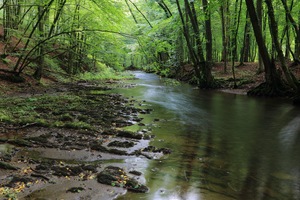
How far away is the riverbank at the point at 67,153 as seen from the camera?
146 inches

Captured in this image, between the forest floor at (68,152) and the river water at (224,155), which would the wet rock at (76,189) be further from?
the river water at (224,155)

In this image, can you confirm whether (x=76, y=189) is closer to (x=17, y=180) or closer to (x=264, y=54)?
(x=17, y=180)

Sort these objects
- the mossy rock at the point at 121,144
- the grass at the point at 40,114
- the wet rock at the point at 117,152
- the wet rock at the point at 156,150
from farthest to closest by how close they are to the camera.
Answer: the grass at the point at 40,114 < the mossy rock at the point at 121,144 < the wet rock at the point at 156,150 < the wet rock at the point at 117,152

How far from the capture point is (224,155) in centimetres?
594

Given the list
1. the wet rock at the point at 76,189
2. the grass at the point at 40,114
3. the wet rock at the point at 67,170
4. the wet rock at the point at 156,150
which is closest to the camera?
the wet rock at the point at 76,189

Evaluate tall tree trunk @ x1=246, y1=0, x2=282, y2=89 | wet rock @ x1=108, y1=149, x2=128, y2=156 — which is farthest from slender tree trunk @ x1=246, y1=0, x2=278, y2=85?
wet rock @ x1=108, y1=149, x2=128, y2=156

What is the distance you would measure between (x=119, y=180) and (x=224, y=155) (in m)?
2.79

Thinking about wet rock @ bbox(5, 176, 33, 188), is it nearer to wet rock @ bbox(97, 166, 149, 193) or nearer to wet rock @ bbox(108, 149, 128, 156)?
wet rock @ bbox(97, 166, 149, 193)

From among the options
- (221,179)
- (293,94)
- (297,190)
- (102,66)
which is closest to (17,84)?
(221,179)

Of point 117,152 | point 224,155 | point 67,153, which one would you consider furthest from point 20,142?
point 224,155

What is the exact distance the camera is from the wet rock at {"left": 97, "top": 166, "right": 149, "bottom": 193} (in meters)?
4.02

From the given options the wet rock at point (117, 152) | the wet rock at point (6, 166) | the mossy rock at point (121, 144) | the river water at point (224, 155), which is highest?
the wet rock at point (6, 166)

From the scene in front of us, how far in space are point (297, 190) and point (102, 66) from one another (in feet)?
107

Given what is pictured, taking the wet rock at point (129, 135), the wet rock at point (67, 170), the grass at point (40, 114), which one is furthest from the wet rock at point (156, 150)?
the grass at point (40, 114)
